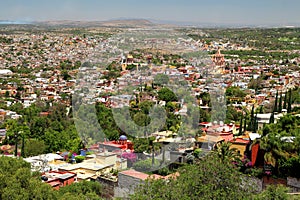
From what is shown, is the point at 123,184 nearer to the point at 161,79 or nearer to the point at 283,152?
Answer: the point at 283,152

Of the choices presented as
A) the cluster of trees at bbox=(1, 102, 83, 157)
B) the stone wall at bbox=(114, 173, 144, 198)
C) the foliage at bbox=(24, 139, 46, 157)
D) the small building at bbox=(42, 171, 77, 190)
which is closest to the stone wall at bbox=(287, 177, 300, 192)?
the stone wall at bbox=(114, 173, 144, 198)

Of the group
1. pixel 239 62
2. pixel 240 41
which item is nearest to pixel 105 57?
pixel 239 62

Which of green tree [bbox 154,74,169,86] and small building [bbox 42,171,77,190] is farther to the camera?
green tree [bbox 154,74,169,86]

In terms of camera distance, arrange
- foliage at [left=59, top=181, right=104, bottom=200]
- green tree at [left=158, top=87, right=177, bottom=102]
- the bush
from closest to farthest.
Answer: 1. foliage at [left=59, top=181, right=104, bottom=200]
2. green tree at [left=158, top=87, right=177, bottom=102]
3. the bush

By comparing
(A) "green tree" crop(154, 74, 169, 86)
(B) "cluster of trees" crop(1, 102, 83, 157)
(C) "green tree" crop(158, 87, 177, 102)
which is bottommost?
(B) "cluster of trees" crop(1, 102, 83, 157)

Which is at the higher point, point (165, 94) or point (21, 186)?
point (165, 94)

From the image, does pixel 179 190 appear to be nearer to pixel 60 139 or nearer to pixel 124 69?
pixel 124 69

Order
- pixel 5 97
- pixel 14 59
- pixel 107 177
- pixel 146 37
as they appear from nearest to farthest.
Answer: pixel 146 37, pixel 107 177, pixel 5 97, pixel 14 59

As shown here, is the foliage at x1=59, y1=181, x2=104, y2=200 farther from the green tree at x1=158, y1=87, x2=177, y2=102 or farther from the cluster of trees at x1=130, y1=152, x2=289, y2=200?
the green tree at x1=158, y1=87, x2=177, y2=102

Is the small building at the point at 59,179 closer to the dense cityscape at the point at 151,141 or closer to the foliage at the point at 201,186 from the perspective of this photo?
the dense cityscape at the point at 151,141

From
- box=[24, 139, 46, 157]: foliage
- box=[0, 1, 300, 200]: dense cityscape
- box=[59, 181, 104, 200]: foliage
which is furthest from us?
box=[24, 139, 46, 157]: foliage

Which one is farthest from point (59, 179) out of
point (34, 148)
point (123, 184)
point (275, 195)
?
point (275, 195)
